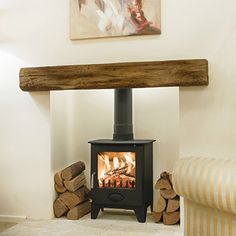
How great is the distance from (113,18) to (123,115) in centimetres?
93

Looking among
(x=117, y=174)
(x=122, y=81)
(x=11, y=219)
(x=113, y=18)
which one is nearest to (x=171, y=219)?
(x=117, y=174)

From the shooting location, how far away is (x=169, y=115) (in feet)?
13.3

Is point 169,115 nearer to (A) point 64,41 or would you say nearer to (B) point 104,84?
(B) point 104,84

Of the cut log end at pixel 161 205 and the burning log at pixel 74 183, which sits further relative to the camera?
the burning log at pixel 74 183

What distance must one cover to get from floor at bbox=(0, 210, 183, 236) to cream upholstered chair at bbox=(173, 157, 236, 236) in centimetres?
41

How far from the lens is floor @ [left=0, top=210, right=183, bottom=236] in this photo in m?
3.41

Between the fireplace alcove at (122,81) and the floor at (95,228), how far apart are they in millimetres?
135

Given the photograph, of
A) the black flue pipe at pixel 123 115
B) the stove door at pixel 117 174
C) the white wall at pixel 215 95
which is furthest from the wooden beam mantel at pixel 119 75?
the stove door at pixel 117 174

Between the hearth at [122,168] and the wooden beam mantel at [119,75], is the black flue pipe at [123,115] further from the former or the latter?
the wooden beam mantel at [119,75]

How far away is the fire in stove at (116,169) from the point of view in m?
3.80

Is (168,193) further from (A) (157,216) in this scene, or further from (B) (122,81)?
(B) (122,81)

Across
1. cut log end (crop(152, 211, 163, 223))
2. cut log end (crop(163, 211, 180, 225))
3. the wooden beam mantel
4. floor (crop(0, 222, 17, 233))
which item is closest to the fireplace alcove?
the wooden beam mantel

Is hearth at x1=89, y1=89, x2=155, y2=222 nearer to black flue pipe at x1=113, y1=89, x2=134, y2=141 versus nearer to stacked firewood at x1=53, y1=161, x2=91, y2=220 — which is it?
black flue pipe at x1=113, y1=89, x2=134, y2=141

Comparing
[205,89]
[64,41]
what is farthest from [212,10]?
[64,41]
